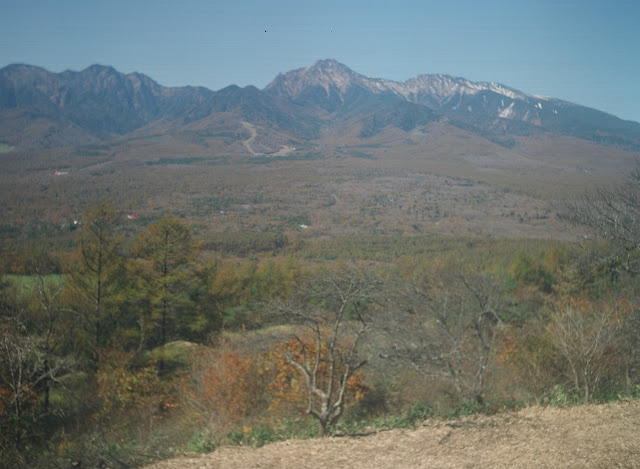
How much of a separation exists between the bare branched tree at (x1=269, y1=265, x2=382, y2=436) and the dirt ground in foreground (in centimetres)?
86

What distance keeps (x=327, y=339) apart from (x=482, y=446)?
20.3 ft

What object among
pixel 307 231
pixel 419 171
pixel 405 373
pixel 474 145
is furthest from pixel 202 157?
pixel 405 373

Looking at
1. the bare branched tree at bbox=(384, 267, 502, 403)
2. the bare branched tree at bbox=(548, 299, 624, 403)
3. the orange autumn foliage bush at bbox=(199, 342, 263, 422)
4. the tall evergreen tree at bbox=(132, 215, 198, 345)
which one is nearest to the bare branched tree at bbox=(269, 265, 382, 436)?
the orange autumn foliage bush at bbox=(199, 342, 263, 422)

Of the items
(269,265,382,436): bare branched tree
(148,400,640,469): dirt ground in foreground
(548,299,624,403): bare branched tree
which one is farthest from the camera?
(548,299,624,403): bare branched tree

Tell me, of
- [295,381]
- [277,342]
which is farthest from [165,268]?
[295,381]

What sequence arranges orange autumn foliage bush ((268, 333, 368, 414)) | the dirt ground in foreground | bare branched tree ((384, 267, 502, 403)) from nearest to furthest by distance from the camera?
the dirt ground in foreground, orange autumn foliage bush ((268, 333, 368, 414)), bare branched tree ((384, 267, 502, 403))

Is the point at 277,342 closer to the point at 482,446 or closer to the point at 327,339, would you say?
the point at 327,339

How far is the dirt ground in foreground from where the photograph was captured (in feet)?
18.4

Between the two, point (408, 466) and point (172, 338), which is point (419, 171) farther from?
point (408, 466)

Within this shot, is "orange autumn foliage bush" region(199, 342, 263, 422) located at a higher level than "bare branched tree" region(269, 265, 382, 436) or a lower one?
lower

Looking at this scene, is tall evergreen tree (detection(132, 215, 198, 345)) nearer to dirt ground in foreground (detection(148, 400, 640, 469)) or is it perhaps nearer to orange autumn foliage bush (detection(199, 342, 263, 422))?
orange autumn foliage bush (detection(199, 342, 263, 422))

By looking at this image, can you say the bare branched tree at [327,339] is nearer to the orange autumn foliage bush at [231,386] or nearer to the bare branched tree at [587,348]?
the orange autumn foliage bush at [231,386]

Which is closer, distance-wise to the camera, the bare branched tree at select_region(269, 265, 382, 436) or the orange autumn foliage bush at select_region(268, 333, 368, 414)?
the bare branched tree at select_region(269, 265, 382, 436)

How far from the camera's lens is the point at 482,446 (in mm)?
6273
